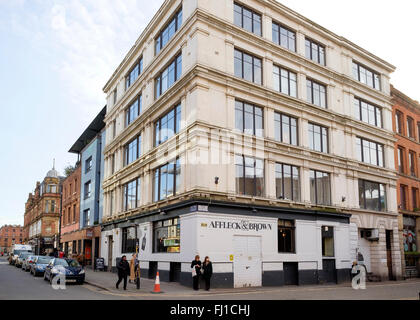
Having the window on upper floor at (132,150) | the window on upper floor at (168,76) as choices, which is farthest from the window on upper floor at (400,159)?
the window on upper floor at (132,150)

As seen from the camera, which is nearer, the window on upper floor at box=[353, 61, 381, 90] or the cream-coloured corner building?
the cream-coloured corner building

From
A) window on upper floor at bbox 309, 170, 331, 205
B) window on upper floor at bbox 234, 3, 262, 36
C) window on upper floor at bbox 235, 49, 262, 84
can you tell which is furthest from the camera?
window on upper floor at bbox 309, 170, 331, 205

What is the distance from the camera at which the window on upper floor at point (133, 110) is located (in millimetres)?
31016

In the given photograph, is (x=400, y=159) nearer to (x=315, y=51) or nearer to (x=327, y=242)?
(x=315, y=51)

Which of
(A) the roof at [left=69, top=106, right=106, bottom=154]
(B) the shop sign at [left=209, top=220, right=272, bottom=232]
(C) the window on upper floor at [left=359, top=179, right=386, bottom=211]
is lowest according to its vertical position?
(B) the shop sign at [left=209, top=220, right=272, bottom=232]

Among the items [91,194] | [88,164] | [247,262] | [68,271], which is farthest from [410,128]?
[88,164]

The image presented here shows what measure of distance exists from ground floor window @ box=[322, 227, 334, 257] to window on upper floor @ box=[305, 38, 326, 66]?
461 inches

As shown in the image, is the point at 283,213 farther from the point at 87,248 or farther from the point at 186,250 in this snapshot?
the point at 87,248

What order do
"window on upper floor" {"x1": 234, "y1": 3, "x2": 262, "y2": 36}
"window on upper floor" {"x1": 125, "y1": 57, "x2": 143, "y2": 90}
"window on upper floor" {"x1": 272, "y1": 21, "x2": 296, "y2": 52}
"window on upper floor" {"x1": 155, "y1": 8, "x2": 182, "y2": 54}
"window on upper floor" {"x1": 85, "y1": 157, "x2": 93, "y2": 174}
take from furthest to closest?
1. "window on upper floor" {"x1": 85, "y1": 157, "x2": 93, "y2": 174}
2. "window on upper floor" {"x1": 125, "y1": 57, "x2": 143, "y2": 90}
3. "window on upper floor" {"x1": 272, "y1": 21, "x2": 296, "y2": 52}
4. "window on upper floor" {"x1": 155, "y1": 8, "x2": 182, "y2": 54}
5. "window on upper floor" {"x1": 234, "y1": 3, "x2": 262, "y2": 36}

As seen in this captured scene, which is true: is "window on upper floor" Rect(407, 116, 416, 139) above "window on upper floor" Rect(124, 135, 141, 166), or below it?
above

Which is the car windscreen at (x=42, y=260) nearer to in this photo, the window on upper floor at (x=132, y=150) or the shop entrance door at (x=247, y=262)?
the window on upper floor at (x=132, y=150)

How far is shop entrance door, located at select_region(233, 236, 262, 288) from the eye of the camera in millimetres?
Answer: 21641

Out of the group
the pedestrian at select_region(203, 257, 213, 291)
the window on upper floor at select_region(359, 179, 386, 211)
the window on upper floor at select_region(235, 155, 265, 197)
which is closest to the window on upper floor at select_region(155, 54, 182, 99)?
the window on upper floor at select_region(235, 155, 265, 197)

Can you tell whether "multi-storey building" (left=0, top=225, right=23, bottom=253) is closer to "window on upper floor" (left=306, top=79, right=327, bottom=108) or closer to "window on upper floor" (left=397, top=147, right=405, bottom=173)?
"window on upper floor" (left=397, top=147, right=405, bottom=173)
